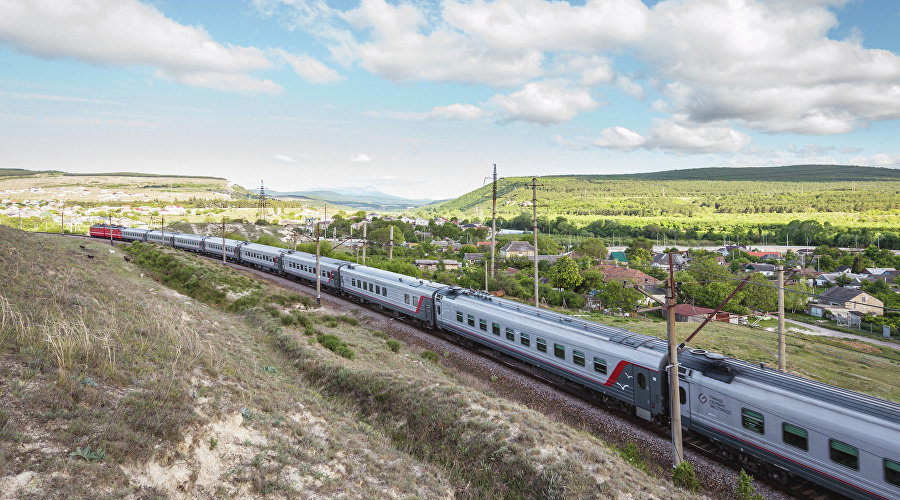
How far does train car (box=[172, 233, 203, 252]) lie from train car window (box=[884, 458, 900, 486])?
6705 cm

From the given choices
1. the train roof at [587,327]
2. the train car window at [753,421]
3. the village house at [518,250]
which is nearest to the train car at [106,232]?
the train roof at [587,327]

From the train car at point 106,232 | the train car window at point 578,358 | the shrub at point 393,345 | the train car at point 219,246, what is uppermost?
the train car at point 106,232

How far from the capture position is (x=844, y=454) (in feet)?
33.0

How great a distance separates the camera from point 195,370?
1115cm

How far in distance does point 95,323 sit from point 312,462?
7.65 meters

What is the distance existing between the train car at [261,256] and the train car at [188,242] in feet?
40.3

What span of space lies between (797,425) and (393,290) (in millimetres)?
21550

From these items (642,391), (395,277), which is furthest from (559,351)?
(395,277)

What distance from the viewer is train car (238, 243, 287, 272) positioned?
150 feet

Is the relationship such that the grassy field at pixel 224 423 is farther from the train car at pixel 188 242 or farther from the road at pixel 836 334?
the road at pixel 836 334

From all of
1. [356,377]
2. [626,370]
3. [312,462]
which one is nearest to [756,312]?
[626,370]

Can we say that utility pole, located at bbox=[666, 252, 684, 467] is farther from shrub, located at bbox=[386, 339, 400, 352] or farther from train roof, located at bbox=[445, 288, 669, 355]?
shrub, located at bbox=[386, 339, 400, 352]

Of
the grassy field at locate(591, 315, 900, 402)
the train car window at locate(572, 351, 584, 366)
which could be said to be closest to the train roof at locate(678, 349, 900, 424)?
the train car window at locate(572, 351, 584, 366)

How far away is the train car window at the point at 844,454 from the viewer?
990cm
